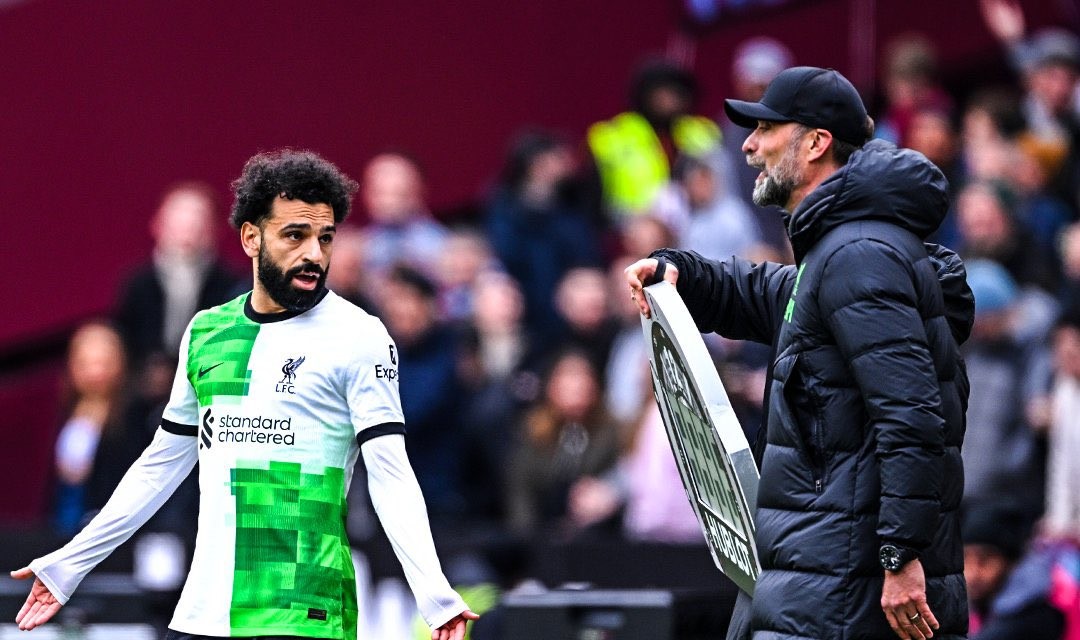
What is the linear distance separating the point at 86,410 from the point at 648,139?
14.5ft

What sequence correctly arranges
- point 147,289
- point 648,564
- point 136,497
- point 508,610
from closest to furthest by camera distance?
point 136,497
point 508,610
point 648,564
point 147,289

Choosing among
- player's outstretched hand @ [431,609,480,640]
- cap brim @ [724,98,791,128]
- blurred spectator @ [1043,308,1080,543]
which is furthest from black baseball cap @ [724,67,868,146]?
blurred spectator @ [1043,308,1080,543]

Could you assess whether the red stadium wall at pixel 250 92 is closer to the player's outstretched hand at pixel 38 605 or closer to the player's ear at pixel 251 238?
the player's outstretched hand at pixel 38 605

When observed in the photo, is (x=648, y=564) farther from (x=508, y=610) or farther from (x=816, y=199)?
(x=816, y=199)

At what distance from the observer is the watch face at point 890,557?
5.82m

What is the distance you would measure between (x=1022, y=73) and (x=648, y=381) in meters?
4.28

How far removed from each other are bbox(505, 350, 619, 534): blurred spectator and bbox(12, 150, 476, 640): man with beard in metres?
5.76

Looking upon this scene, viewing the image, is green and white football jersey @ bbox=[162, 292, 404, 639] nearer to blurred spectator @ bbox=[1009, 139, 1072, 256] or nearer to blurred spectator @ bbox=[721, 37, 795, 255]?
blurred spectator @ bbox=[721, 37, 795, 255]

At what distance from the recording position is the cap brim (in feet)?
21.3

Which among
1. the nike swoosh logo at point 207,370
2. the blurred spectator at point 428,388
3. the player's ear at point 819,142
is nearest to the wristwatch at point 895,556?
the player's ear at point 819,142

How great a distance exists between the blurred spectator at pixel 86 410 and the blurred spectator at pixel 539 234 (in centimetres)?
288

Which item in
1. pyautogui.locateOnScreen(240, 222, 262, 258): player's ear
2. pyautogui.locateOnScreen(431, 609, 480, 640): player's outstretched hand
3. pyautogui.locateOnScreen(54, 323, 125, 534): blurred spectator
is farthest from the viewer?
pyautogui.locateOnScreen(54, 323, 125, 534): blurred spectator

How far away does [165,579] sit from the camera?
11.6 meters

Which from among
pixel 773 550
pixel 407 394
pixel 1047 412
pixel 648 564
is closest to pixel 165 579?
pixel 407 394
